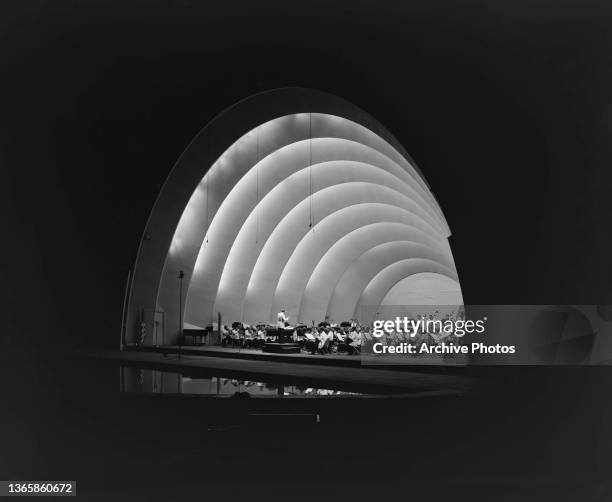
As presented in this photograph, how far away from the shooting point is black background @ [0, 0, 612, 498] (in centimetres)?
838

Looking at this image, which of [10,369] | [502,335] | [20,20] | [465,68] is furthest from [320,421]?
[20,20]

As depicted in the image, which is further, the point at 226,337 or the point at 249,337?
the point at 226,337

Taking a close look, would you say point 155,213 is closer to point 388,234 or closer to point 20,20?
point 20,20

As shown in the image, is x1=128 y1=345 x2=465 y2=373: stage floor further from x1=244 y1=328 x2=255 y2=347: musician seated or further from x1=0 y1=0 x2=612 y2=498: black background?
x1=244 y1=328 x2=255 y2=347: musician seated

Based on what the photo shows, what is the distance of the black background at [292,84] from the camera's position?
838cm

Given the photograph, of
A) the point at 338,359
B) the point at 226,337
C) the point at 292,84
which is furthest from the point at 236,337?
the point at 292,84

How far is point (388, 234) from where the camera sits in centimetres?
2700

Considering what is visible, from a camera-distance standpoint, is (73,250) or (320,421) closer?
(320,421)

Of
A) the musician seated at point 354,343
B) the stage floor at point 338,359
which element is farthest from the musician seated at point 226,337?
the musician seated at point 354,343

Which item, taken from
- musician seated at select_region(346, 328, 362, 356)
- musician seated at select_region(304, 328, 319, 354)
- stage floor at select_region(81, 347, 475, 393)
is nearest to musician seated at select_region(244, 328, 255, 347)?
stage floor at select_region(81, 347, 475, 393)

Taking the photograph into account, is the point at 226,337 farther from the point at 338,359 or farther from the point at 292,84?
the point at 292,84

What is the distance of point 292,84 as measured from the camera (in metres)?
12.6

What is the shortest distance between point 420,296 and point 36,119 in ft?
84.8

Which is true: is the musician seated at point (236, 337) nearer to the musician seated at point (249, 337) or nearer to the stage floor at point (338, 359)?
the musician seated at point (249, 337)
